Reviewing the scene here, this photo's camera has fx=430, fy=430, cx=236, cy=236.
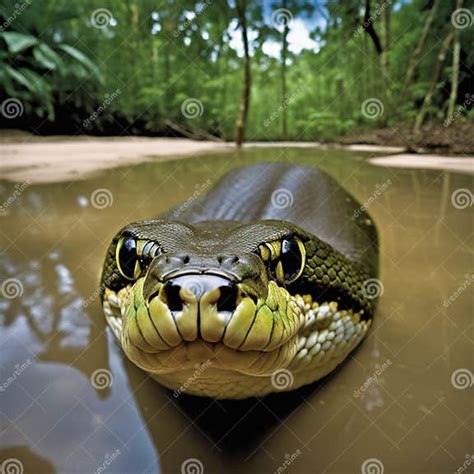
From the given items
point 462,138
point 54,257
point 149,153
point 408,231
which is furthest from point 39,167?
point 462,138

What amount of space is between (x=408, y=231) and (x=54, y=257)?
2.90m

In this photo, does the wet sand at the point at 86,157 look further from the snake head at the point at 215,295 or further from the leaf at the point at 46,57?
the snake head at the point at 215,295

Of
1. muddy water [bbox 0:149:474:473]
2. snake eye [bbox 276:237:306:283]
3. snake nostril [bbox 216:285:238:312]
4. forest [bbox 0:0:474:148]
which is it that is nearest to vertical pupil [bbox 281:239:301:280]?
snake eye [bbox 276:237:306:283]

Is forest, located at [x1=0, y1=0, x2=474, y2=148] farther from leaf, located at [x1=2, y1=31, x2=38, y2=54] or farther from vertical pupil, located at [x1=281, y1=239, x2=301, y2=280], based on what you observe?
vertical pupil, located at [x1=281, y1=239, x2=301, y2=280]

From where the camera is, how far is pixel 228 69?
15.2 metres

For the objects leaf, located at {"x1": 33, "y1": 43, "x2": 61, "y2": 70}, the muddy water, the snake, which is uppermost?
leaf, located at {"x1": 33, "y1": 43, "x2": 61, "y2": 70}

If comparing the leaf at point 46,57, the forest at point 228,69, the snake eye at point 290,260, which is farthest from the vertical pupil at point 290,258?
the leaf at point 46,57

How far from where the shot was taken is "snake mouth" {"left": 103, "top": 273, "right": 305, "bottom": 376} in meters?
1.03

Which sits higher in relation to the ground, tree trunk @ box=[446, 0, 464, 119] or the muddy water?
tree trunk @ box=[446, 0, 464, 119]

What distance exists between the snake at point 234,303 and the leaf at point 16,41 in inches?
414

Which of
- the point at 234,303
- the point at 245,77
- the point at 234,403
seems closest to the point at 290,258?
the point at 234,303

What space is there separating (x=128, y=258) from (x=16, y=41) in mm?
11077

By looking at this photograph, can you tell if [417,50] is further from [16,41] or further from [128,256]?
[128,256]

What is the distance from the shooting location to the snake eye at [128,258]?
142 centimetres
